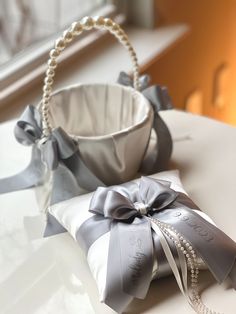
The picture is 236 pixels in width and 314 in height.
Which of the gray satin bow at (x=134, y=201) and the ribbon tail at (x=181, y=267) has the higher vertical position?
the gray satin bow at (x=134, y=201)

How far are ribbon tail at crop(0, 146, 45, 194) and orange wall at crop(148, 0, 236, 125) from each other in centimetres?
73

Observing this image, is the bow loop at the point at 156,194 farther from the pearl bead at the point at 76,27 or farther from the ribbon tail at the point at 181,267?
the pearl bead at the point at 76,27

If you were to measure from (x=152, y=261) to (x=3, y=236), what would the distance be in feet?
0.70

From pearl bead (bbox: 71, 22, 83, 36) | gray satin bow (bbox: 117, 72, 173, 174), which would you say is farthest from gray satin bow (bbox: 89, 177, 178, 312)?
pearl bead (bbox: 71, 22, 83, 36)

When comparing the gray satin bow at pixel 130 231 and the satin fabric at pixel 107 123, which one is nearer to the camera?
the gray satin bow at pixel 130 231

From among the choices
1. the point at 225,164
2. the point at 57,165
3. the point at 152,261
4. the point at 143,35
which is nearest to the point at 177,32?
the point at 143,35

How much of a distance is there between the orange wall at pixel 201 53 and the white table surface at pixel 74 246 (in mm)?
631

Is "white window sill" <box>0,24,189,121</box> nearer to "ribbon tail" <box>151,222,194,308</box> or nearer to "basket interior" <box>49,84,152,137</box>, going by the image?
"basket interior" <box>49,84,152,137</box>

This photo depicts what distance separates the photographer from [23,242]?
0.70m

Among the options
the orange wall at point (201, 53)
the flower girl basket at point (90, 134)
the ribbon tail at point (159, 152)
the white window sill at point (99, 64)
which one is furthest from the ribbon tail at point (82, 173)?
the orange wall at point (201, 53)

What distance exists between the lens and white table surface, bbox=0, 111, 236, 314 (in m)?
0.60

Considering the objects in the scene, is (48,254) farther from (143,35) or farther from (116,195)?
(143,35)

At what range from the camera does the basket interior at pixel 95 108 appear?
2.74ft

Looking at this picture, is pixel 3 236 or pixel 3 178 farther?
pixel 3 178
